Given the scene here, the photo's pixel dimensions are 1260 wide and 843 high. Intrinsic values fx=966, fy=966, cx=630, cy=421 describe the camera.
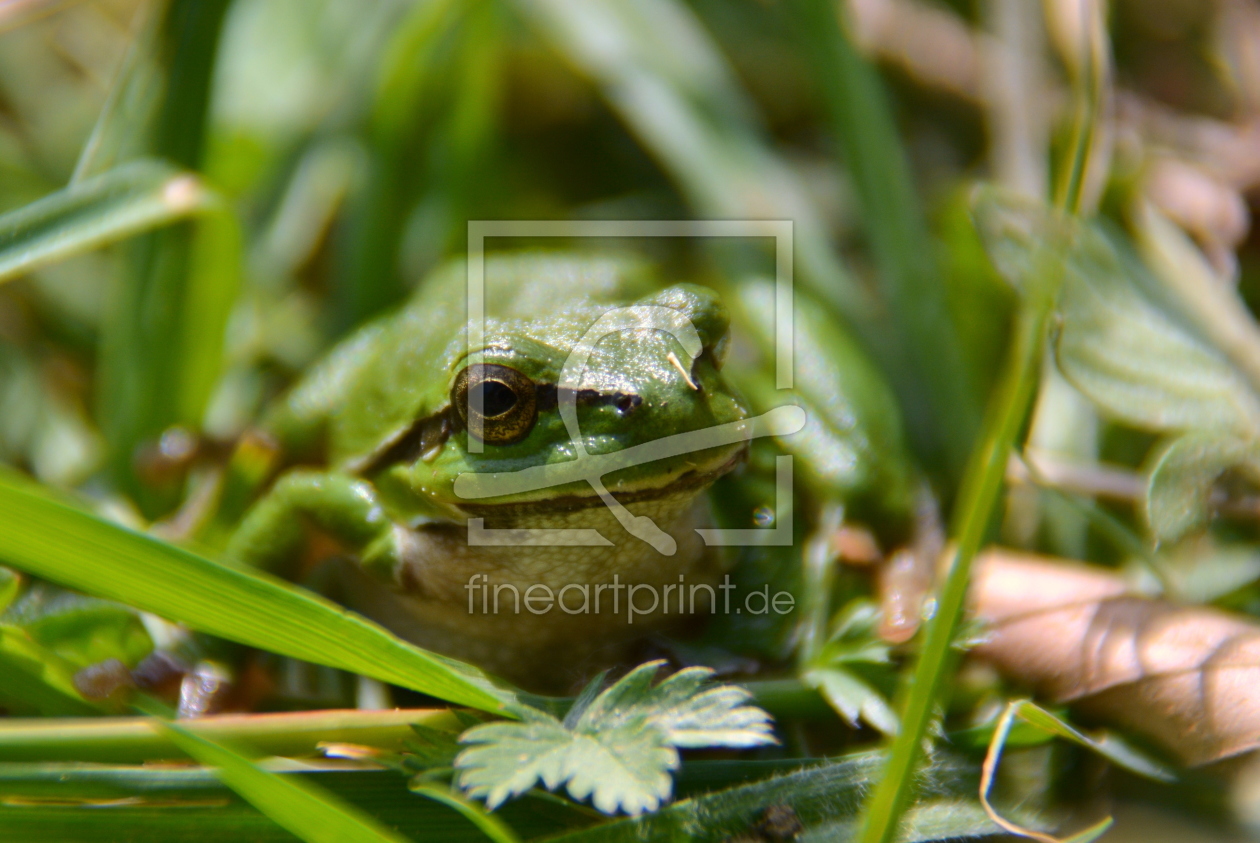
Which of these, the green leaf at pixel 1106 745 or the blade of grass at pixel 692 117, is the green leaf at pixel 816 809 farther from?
the blade of grass at pixel 692 117

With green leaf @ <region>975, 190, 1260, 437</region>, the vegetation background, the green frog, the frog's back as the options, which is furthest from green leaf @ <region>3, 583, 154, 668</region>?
green leaf @ <region>975, 190, 1260, 437</region>

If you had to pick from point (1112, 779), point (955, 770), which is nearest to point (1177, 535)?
point (1112, 779)

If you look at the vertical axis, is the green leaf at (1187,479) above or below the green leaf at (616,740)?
above

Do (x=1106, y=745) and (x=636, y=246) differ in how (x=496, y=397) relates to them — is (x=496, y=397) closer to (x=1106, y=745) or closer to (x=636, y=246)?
(x=1106, y=745)

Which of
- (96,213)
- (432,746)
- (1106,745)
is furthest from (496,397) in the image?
(1106,745)

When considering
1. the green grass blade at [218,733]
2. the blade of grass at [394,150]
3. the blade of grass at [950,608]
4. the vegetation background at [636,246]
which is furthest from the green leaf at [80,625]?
the blade of grass at [950,608]

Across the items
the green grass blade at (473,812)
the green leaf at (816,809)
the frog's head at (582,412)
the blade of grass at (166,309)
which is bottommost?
the green leaf at (816,809)
